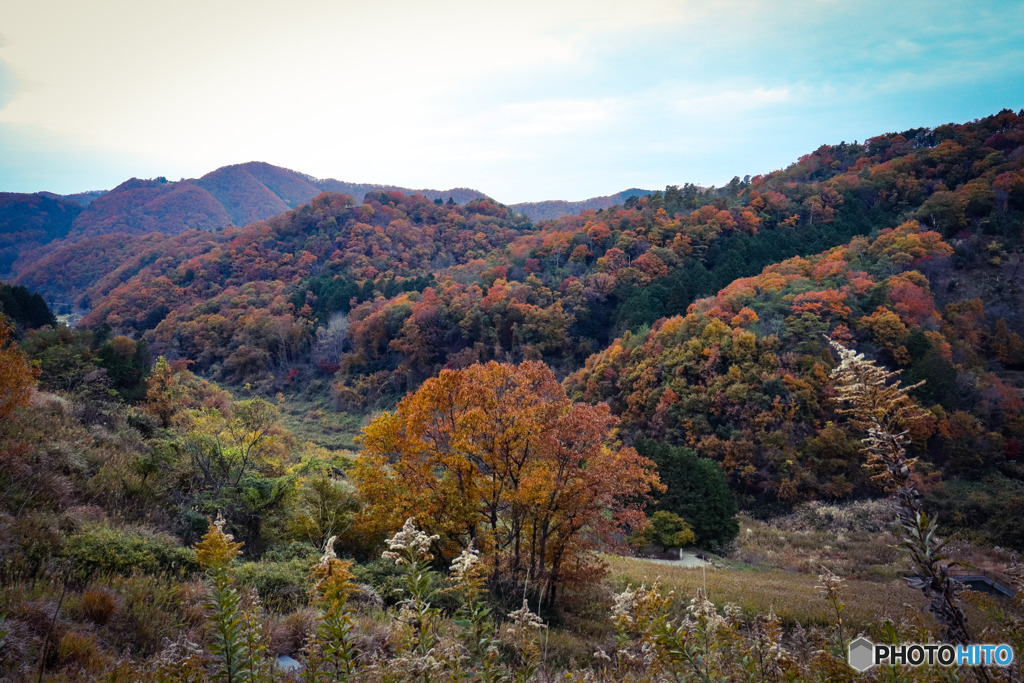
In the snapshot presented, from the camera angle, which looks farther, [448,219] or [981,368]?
[448,219]

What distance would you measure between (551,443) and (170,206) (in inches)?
5374

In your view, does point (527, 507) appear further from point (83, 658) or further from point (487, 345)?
point (487, 345)

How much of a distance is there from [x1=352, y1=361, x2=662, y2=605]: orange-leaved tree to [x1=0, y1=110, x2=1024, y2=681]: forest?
8cm

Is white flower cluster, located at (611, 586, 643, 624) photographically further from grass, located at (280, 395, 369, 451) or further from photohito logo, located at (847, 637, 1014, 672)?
grass, located at (280, 395, 369, 451)

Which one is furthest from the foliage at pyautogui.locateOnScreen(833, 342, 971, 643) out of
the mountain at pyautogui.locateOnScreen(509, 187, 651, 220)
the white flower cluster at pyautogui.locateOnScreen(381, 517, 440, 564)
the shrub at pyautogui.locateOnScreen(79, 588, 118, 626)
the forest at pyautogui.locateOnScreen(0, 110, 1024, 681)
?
the mountain at pyautogui.locateOnScreen(509, 187, 651, 220)

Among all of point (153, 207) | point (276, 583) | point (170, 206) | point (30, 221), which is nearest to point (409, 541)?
point (276, 583)

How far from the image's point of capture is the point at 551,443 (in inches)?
387

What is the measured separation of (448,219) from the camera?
82.9 meters

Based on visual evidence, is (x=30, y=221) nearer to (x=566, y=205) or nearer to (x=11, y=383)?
(x=566, y=205)

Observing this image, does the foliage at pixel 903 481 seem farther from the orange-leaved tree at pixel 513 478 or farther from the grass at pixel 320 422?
the grass at pixel 320 422

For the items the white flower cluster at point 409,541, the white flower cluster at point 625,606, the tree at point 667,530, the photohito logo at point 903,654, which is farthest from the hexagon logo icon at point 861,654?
the tree at point 667,530

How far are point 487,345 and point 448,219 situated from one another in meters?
41.1

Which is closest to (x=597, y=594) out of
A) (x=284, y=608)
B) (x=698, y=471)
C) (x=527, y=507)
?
(x=527, y=507)

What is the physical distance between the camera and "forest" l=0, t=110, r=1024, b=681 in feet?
11.2
